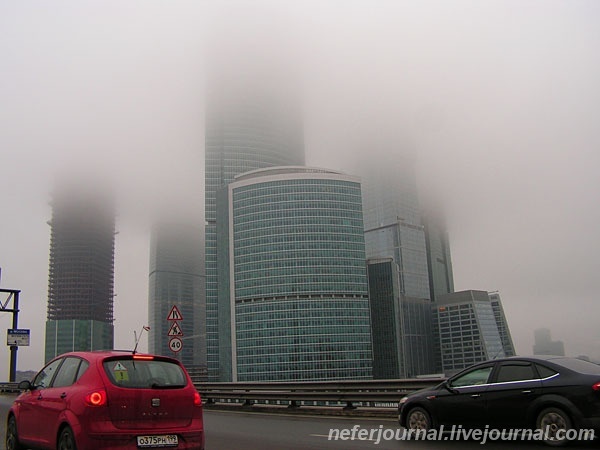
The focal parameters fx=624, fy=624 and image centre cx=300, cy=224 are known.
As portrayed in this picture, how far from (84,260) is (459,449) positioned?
561ft

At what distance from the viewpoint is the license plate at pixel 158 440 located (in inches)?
305

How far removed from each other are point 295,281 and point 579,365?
498 ft

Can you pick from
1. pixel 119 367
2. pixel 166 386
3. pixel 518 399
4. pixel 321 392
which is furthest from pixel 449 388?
pixel 321 392

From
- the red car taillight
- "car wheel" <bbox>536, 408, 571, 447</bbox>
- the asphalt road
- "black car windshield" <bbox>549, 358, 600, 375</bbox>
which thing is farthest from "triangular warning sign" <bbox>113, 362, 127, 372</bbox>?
"black car windshield" <bbox>549, 358, 600, 375</bbox>

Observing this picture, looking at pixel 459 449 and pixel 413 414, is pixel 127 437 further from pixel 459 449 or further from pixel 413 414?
pixel 413 414

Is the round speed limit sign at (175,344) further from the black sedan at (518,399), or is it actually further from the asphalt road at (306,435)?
the black sedan at (518,399)

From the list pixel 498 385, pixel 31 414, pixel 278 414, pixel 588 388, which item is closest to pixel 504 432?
pixel 498 385

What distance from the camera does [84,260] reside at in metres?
170

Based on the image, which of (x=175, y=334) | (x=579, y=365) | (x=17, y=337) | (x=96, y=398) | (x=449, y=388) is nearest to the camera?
(x=96, y=398)

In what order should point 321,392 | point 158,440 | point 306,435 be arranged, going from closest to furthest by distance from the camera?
point 158,440
point 306,435
point 321,392

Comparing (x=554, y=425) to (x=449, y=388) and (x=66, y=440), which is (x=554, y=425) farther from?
(x=66, y=440)

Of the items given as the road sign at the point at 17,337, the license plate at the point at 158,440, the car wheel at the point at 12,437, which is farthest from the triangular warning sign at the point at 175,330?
the road sign at the point at 17,337

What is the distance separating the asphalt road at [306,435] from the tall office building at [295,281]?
457ft

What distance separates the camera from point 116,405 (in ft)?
25.2
